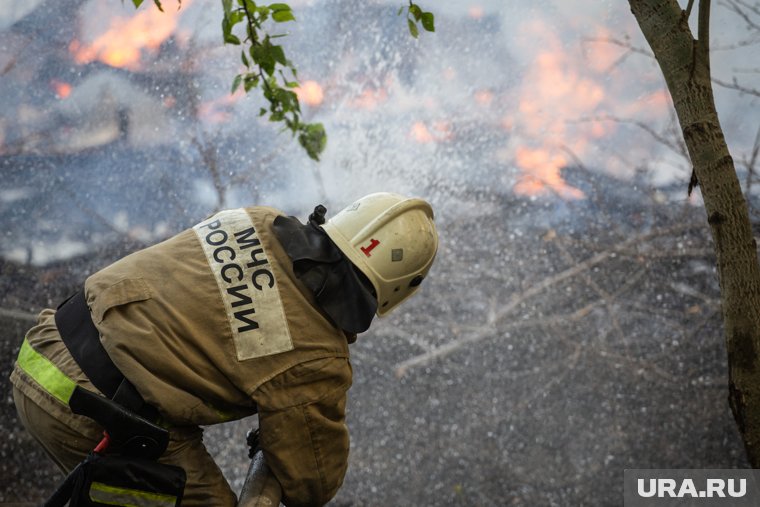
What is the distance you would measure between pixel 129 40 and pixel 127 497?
162 inches

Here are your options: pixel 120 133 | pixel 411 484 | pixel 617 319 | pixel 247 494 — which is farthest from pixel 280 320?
pixel 120 133

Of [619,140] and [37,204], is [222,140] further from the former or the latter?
[619,140]

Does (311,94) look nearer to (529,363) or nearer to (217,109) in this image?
(217,109)

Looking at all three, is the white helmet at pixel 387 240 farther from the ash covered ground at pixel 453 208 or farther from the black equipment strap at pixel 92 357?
the ash covered ground at pixel 453 208

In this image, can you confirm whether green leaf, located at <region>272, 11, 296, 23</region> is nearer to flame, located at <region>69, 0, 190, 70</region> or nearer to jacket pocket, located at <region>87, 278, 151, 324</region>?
jacket pocket, located at <region>87, 278, 151, 324</region>

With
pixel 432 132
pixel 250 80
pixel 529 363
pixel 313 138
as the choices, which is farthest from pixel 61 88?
pixel 529 363

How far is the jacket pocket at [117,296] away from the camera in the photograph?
1776mm

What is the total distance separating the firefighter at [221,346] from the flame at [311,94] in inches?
128

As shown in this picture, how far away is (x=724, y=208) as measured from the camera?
5.44 ft

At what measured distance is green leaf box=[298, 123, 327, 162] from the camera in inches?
126

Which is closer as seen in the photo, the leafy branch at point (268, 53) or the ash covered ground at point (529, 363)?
the leafy branch at point (268, 53)

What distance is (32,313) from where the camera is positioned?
4664 millimetres

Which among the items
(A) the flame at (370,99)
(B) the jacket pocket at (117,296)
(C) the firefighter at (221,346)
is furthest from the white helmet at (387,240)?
(A) the flame at (370,99)

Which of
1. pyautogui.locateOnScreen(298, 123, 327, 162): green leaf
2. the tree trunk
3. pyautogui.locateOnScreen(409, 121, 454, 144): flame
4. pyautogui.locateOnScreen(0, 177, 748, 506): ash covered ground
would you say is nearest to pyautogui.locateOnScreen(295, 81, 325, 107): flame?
pyautogui.locateOnScreen(409, 121, 454, 144): flame
